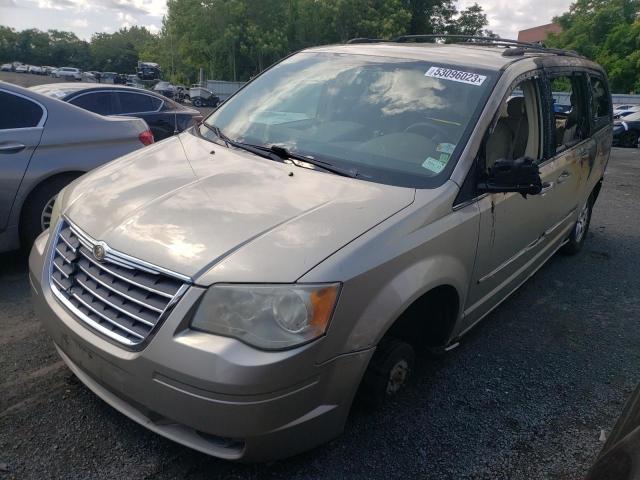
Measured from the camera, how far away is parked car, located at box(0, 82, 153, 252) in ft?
13.6

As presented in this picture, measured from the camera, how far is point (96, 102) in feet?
25.5

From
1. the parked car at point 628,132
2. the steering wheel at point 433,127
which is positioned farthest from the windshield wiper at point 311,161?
the parked car at point 628,132

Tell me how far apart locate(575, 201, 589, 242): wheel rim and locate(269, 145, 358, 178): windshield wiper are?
11.1 feet

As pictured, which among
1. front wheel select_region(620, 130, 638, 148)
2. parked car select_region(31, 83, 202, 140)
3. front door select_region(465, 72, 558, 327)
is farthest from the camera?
front wheel select_region(620, 130, 638, 148)

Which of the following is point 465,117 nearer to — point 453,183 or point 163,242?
point 453,183

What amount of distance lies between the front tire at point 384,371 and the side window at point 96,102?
257 inches

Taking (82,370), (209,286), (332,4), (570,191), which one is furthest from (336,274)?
(332,4)

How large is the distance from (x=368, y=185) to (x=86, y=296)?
1371mm

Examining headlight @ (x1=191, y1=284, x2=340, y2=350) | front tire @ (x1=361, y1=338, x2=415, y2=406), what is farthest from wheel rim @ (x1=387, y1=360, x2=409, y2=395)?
headlight @ (x1=191, y1=284, x2=340, y2=350)

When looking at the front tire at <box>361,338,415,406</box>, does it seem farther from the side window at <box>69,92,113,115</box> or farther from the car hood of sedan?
the side window at <box>69,92,113,115</box>

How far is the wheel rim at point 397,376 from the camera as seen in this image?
2.61m

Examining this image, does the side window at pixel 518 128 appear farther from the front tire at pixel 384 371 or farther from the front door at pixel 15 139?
the front door at pixel 15 139

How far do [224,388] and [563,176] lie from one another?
3182 millimetres

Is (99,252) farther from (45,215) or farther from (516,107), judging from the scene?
(516,107)
